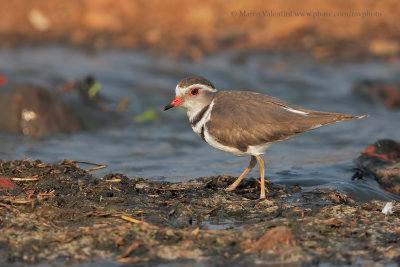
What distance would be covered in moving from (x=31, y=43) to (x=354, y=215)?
11453 mm

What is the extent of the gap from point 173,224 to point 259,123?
1.70 meters

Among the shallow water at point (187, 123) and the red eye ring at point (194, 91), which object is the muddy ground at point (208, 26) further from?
the red eye ring at point (194, 91)

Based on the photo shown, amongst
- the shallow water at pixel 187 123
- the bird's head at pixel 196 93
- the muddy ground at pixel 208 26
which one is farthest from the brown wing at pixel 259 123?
the muddy ground at pixel 208 26

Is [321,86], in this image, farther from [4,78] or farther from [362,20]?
[4,78]

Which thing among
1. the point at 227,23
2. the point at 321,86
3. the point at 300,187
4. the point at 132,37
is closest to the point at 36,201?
the point at 300,187

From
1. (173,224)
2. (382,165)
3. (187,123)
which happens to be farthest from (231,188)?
(187,123)

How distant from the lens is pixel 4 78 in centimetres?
1202

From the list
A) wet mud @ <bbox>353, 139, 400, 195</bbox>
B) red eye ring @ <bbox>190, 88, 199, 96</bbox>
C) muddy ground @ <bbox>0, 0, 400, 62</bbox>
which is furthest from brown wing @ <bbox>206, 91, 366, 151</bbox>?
muddy ground @ <bbox>0, 0, 400, 62</bbox>

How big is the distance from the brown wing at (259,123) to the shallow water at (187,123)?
47.7 inches

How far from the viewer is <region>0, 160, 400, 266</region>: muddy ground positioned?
219 inches

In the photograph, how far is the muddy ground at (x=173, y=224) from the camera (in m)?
5.57

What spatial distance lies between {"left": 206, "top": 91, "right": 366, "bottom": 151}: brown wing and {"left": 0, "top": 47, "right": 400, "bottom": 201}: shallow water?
121cm

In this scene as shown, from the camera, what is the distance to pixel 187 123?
12.7m

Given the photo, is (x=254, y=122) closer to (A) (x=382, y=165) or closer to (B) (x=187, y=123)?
(A) (x=382, y=165)
